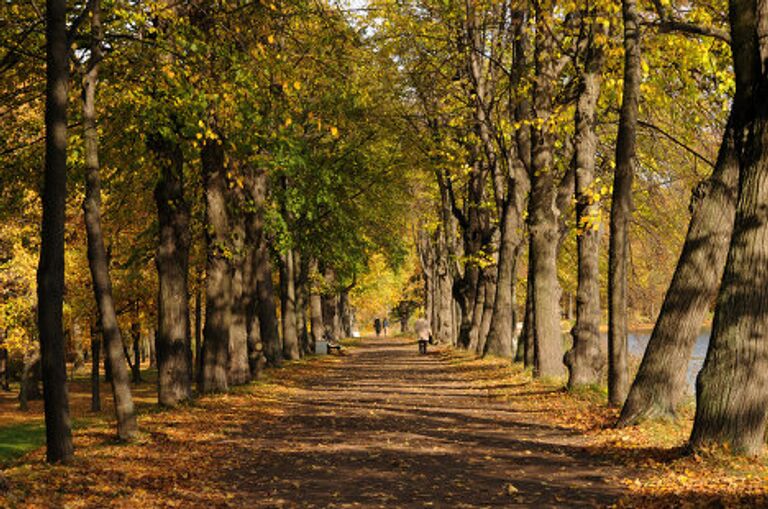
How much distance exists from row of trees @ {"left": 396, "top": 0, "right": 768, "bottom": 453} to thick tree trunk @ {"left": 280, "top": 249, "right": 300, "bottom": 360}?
7.38 meters

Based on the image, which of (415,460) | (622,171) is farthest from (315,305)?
(415,460)

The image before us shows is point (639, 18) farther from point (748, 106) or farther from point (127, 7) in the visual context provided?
point (127, 7)

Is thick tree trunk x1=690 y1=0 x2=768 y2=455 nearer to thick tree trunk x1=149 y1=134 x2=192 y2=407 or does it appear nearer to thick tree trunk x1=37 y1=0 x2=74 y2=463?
thick tree trunk x1=37 y1=0 x2=74 y2=463

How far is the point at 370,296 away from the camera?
8825cm

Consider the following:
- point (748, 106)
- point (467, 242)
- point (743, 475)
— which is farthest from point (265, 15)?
point (467, 242)

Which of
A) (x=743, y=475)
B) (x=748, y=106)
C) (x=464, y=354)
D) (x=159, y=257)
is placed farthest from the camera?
(x=464, y=354)

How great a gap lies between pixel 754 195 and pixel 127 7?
9173 millimetres

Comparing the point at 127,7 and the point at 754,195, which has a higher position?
the point at 127,7

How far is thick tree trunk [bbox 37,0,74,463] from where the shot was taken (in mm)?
9711

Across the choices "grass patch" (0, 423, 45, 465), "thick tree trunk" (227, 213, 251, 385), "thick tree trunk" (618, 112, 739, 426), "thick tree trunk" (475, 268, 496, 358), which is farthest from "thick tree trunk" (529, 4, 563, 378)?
"thick tree trunk" (475, 268, 496, 358)

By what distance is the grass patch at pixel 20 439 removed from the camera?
1716cm

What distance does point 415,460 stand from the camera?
10.6 m

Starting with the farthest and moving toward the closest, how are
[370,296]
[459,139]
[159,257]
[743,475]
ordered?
[370,296] → [459,139] → [159,257] → [743,475]

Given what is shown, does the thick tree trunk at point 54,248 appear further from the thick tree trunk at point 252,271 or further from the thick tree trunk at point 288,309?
the thick tree trunk at point 288,309
